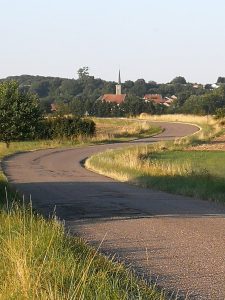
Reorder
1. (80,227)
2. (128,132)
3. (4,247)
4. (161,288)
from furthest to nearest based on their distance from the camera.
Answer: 1. (128,132)
2. (80,227)
3. (4,247)
4. (161,288)

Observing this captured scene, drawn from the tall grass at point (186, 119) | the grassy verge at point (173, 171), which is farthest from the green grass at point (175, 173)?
the tall grass at point (186, 119)

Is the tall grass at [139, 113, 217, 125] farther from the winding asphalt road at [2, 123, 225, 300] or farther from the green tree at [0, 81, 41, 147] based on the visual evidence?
the winding asphalt road at [2, 123, 225, 300]

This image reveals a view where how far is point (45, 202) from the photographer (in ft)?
60.4

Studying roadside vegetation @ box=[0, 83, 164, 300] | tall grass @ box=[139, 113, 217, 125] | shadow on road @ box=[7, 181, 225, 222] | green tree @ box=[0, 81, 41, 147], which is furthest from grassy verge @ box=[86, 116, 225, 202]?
tall grass @ box=[139, 113, 217, 125]

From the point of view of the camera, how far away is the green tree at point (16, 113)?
55750mm

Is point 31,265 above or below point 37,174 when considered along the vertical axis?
above

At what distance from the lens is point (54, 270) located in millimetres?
6871

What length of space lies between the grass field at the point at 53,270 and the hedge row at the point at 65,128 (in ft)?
181

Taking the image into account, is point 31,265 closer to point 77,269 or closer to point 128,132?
point 77,269

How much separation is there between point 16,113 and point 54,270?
49.3 metres

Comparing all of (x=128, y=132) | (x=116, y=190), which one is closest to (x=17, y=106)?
(x=128, y=132)

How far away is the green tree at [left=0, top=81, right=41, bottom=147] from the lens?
5575 centimetres

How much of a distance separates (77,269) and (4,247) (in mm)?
1598

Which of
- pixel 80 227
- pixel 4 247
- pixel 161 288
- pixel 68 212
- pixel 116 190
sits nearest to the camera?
pixel 161 288
